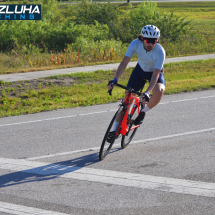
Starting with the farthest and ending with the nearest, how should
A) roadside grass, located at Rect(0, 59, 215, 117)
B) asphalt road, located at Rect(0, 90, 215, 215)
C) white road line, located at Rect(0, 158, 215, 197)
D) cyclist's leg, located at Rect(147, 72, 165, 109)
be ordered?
roadside grass, located at Rect(0, 59, 215, 117) < cyclist's leg, located at Rect(147, 72, 165, 109) < white road line, located at Rect(0, 158, 215, 197) < asphalt road, located at Rect(0, 90, 215, 215)

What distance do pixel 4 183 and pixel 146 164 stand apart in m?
2.13

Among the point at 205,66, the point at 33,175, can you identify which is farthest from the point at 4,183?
the point at 205,66

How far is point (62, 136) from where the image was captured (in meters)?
6.91

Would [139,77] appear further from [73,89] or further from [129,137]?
[73,89]

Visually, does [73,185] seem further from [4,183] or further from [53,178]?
[4,183]

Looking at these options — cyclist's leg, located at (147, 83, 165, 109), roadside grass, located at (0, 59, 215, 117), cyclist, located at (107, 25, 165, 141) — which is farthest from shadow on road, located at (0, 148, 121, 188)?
roadside grass, located at (0, 59, 215, 117)

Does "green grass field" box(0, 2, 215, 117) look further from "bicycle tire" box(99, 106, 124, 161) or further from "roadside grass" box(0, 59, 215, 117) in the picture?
"bicycle tire" box(99, 106, 124, 161)

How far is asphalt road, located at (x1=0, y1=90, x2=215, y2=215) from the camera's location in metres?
4.02

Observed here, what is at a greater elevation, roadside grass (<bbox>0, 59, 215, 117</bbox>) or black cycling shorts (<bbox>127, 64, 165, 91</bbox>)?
black cycling shorts (<bbox>127, 64, 165, 91</bbox>)

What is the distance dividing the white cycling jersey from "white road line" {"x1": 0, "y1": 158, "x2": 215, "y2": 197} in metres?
1.88

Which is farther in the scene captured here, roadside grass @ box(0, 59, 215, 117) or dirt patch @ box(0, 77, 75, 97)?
dirt patch @ box(0, 77, 75, 97)

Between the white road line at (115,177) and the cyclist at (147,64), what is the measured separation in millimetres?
776

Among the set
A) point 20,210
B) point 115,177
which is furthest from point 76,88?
point 20,210

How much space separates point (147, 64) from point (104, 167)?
194cm
